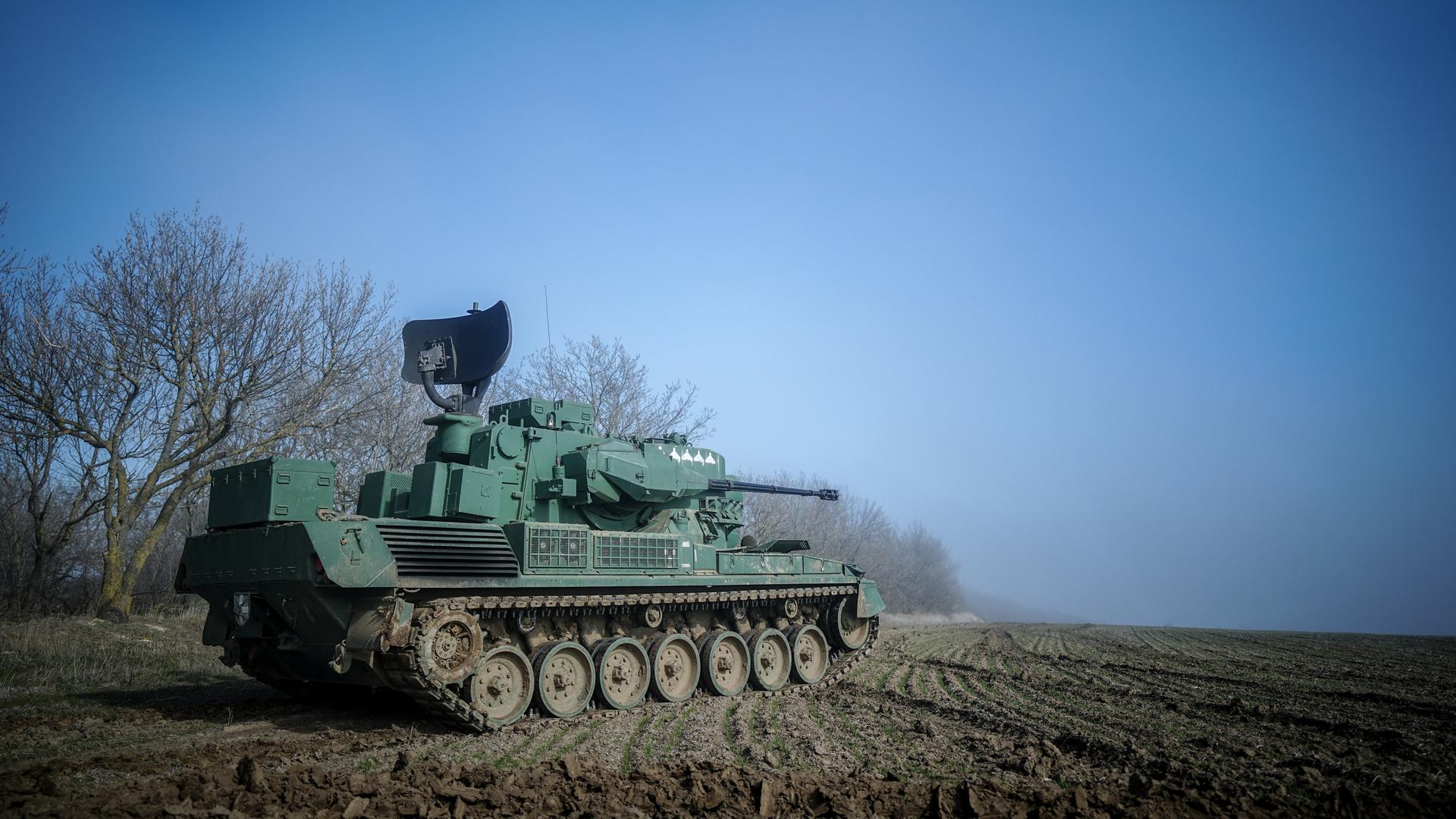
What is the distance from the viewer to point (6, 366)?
61.3 ft

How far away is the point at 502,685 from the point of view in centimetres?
1038

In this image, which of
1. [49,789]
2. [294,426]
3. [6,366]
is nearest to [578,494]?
[49,789]

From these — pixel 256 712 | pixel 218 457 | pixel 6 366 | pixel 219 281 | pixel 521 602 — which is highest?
pixel 219 281

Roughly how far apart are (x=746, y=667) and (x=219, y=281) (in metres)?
15.5

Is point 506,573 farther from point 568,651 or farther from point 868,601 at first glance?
point 868,601

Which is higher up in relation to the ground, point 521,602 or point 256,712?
point 521,602

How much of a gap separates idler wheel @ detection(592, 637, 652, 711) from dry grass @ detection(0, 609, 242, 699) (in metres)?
7.26

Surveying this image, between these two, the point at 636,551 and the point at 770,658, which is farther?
the point at 770,658

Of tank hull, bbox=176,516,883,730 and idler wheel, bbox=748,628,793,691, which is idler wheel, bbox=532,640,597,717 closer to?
tank hull, bbox=176,516,883,730

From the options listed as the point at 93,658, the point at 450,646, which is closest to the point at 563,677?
the point at 450,646

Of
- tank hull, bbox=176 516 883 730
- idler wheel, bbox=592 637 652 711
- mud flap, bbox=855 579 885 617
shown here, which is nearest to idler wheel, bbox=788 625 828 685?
tank hull, bbox=176 516 883 730

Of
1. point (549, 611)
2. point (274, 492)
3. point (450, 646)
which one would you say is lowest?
point (450, 646)

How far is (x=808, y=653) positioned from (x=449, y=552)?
23.7 ft

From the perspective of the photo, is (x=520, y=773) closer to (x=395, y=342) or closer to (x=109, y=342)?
(x=109, y=342)
